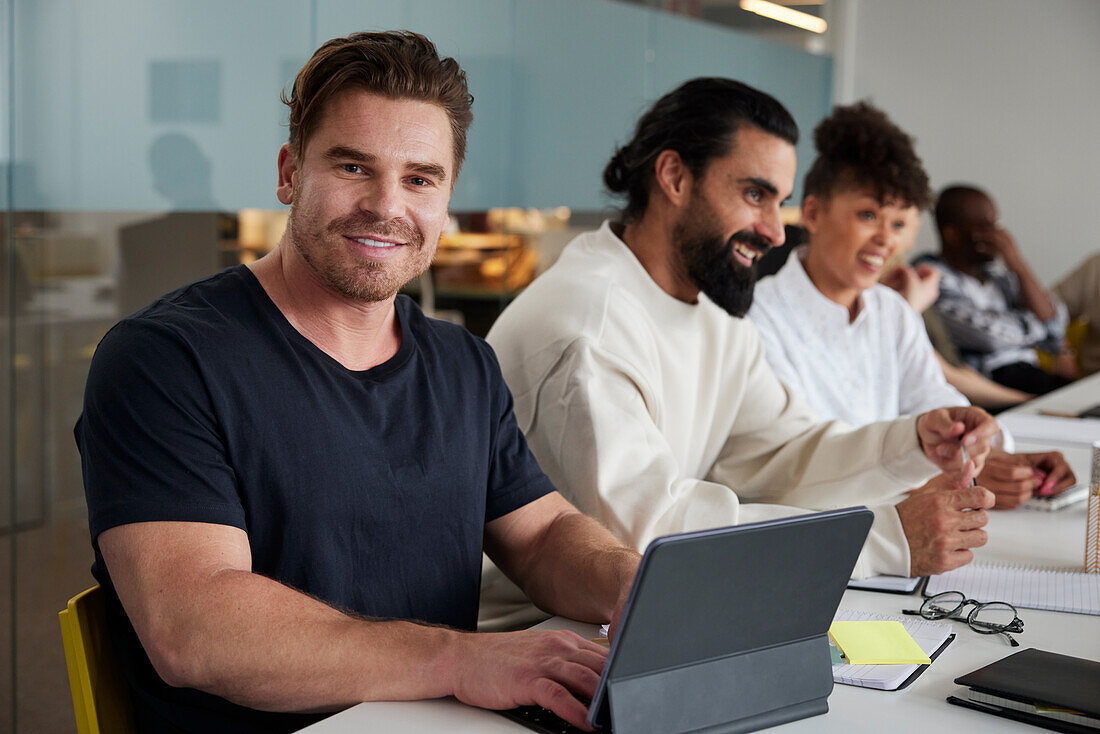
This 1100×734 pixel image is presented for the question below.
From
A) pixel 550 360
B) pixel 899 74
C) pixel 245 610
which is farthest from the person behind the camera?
pixel 899 74

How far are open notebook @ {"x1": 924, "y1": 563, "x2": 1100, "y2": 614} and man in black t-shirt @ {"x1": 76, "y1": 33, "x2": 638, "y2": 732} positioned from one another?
53 centimetres

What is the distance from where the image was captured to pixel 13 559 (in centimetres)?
215

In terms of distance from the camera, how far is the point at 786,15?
18.1ft

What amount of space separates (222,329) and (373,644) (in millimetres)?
418

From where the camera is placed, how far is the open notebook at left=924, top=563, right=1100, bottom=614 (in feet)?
4.60

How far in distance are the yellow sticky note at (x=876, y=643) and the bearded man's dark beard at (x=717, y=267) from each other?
2.63ft

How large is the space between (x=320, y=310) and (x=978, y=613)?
0.92 meters

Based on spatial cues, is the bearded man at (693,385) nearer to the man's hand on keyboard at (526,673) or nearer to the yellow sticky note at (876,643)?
the yellow sticky note at (876,643)

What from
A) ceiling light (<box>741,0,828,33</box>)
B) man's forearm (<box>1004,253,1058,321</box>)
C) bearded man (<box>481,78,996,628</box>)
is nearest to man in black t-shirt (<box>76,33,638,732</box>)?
bearded man (<box>481,78,996,628</box>)

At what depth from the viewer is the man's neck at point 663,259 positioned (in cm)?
195

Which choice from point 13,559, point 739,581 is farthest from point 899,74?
point 739,581

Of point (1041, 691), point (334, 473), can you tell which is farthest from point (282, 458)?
point (1041, 691)

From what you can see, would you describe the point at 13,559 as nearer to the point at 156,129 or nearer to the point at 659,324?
the point at 156,129

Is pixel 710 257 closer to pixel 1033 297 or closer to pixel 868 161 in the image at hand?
pixel 868 161
